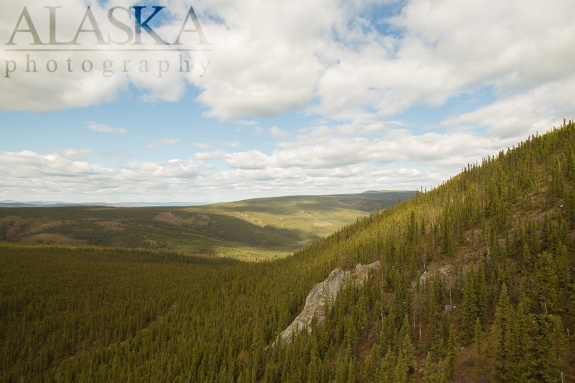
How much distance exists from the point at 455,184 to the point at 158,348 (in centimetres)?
17139

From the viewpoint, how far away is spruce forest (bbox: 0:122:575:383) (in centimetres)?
5006

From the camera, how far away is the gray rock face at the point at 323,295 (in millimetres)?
100162

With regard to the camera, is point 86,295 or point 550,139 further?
point 86,295

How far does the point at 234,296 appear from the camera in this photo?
158375 millimetres

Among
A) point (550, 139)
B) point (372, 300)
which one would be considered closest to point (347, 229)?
point (372, 300)

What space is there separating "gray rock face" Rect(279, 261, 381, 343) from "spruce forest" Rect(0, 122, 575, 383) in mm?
4890

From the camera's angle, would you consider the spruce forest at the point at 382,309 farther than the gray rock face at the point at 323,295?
No

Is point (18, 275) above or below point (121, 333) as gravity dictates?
above

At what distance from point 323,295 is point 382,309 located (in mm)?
31900

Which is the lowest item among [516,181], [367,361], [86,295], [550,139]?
[86,295]

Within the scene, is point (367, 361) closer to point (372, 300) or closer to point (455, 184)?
point (372, 300)

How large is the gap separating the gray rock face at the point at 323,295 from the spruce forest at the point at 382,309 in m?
4.89

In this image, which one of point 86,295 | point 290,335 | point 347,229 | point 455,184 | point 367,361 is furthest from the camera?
point 347,229

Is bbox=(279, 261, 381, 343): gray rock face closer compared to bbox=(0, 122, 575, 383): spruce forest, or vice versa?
bbox=(0, 122, 575, 383): spruce forest
